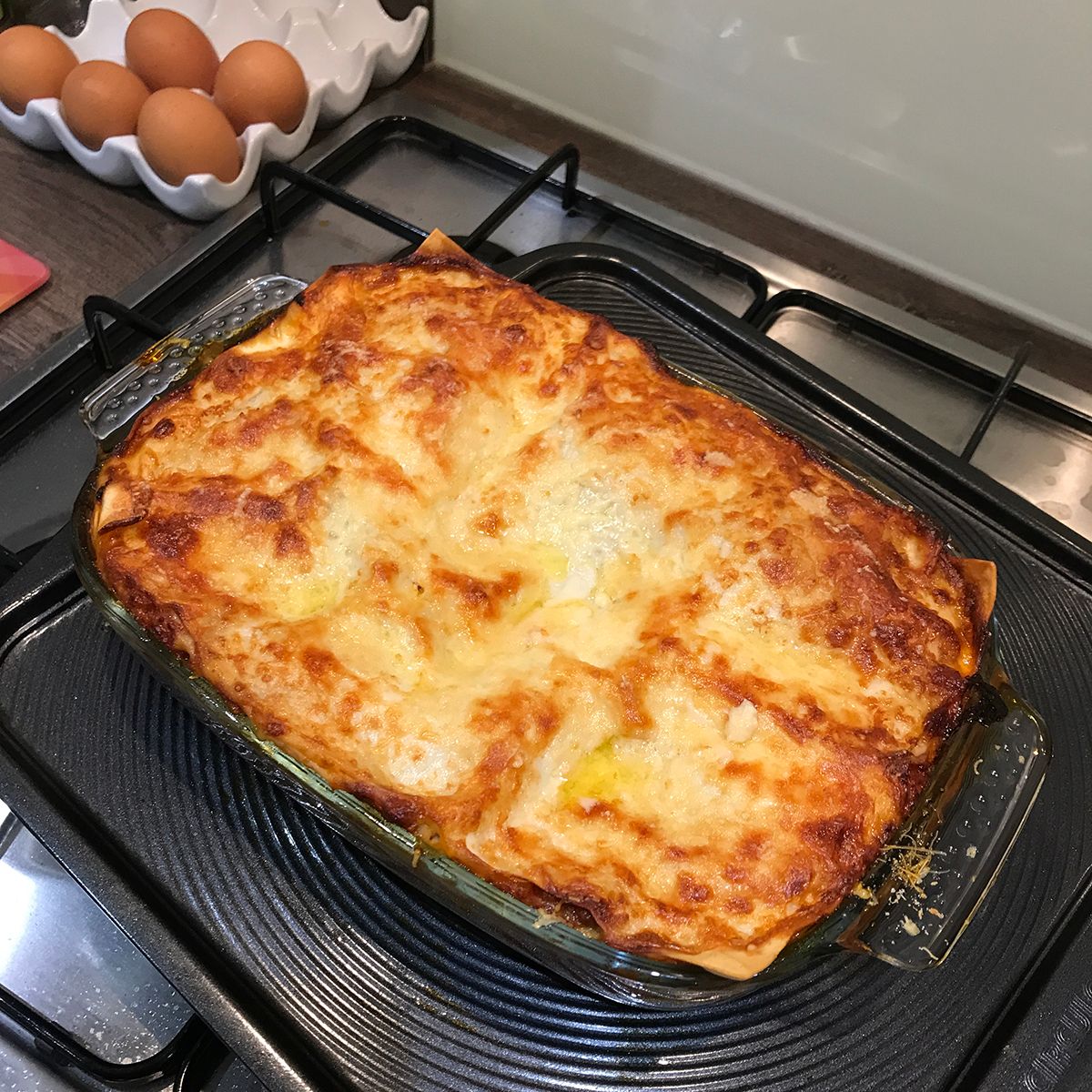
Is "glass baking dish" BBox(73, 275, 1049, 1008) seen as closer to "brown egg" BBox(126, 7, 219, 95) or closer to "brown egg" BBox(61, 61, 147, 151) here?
"brown egg" BBox(61, 61, 147, 151)

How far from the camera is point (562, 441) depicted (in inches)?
48.3

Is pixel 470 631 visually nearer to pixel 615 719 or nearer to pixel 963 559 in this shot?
pixel 615 719

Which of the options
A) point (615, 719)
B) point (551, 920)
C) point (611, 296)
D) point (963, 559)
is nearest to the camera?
point (551, 920)

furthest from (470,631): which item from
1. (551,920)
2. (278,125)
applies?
(278,125)

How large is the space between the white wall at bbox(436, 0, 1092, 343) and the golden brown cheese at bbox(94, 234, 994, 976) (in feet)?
2.74

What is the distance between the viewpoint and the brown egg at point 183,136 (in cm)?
184

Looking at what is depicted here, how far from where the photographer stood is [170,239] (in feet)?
6.40

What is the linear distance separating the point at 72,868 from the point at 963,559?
111 cm

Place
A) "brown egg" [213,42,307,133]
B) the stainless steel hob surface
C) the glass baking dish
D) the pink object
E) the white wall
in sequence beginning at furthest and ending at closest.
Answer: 1. "brown egg" [213,42,307,133]
2. the pink object
3. the white wall
4. the stainless steel hob surface
5. the glass baking dish

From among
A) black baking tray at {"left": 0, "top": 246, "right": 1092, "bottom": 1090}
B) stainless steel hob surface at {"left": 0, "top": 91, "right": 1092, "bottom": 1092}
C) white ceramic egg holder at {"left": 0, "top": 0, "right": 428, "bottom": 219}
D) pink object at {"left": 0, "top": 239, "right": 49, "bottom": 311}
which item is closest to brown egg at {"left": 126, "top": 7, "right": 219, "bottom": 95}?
white ceramic egg holder at {"left": 0, "top": 0, "right": 428, "bottom": 219}

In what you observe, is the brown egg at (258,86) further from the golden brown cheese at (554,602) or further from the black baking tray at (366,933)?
the black baking tray at (366,933)

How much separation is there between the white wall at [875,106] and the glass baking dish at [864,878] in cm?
103

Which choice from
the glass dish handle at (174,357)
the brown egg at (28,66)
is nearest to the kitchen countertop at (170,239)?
the brown egg at (28,66)

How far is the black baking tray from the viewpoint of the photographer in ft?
3.42
